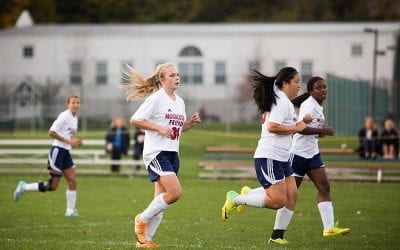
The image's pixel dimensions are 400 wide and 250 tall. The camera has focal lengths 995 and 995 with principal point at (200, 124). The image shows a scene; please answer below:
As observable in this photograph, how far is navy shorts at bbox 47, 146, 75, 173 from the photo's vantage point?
17953 mm

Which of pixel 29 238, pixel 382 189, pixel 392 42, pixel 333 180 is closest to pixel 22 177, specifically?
pixel 333 180

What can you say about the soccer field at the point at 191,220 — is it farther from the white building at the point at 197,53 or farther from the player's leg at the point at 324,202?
the white building at the point at 197,53

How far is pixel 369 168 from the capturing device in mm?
26672

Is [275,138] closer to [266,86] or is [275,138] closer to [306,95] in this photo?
[266,86]

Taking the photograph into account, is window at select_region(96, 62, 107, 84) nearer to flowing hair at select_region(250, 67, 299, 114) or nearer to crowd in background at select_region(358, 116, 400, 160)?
crowd in background at select_region(358, 116, 400, 160)

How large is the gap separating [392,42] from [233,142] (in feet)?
101

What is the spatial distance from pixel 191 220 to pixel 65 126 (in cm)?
289

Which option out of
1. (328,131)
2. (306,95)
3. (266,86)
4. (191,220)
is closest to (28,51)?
(191,220)

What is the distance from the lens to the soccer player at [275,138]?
12.8m

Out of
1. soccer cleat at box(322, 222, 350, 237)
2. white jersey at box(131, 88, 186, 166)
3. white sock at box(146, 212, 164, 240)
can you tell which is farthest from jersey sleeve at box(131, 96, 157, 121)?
soccer cleat at box(322, 222, 350, 237)

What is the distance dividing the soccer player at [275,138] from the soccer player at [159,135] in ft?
3.01

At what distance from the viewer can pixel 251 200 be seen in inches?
512

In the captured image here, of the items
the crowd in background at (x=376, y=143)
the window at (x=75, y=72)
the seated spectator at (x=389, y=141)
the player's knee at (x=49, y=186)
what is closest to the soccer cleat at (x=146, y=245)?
the player's knee at (x=49, y=186)

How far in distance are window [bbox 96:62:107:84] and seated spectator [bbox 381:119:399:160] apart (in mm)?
46556
